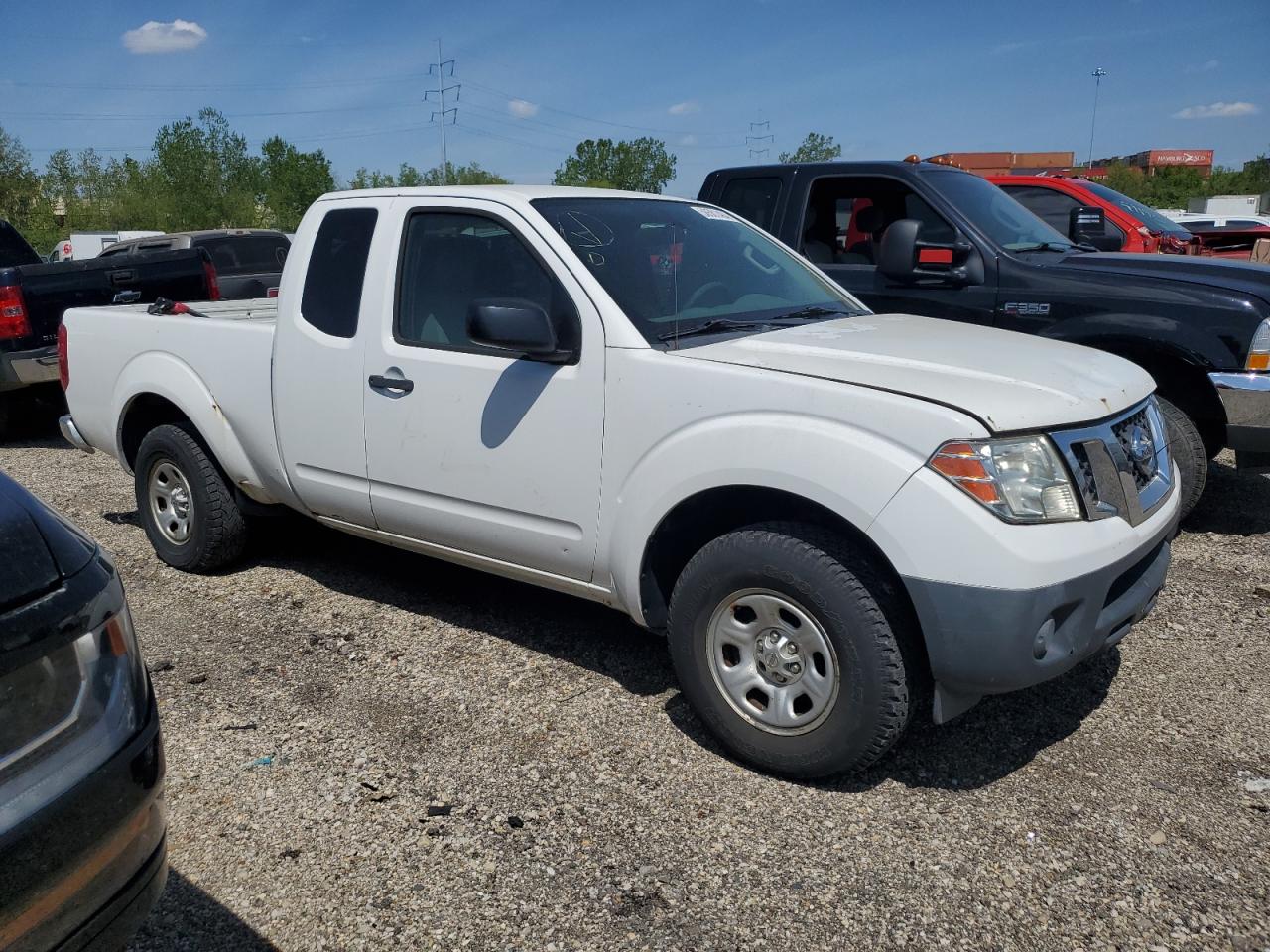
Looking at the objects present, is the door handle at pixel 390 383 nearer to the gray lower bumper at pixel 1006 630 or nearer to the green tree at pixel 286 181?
the gray lower bumper at pixel 1006 630

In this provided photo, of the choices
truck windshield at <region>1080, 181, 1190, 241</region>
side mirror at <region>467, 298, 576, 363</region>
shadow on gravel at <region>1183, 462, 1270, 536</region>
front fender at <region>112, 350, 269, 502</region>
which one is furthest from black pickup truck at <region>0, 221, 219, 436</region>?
truck windshield at <region>1080, 181, 1190, 241</region>

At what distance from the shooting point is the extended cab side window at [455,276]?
12.5 feet

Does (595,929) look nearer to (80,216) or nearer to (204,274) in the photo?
(204,274)

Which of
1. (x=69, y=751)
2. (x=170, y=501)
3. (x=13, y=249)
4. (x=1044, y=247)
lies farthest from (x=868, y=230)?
(x=13, y=249)

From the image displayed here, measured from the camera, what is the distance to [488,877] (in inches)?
111

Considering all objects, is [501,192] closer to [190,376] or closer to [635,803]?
[190,376]

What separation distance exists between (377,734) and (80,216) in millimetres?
74845

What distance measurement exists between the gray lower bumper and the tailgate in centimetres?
735

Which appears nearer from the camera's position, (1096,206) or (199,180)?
(1096,206)

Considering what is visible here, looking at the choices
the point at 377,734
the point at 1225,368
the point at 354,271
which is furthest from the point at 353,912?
the point at 1225,368

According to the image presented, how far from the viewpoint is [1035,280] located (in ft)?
18.6

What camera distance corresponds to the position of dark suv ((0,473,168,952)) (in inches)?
69.4

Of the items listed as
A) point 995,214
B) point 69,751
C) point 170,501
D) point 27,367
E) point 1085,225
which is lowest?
point 170,501

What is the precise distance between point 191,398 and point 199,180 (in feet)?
247
